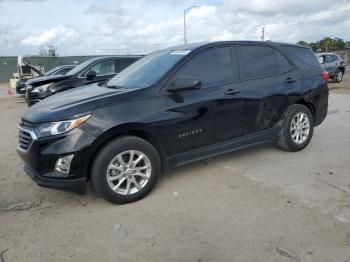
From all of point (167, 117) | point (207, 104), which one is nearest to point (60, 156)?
point (167, 117)

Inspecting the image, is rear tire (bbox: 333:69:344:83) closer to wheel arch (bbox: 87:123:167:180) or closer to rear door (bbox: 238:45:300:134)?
rear door (bbox: 238:45:300:134)

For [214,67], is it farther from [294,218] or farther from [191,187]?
[294,218]

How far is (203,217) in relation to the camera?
3768mm

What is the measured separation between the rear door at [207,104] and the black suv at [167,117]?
13mm

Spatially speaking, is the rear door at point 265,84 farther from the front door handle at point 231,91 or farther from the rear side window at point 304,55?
the rear side window at point 304,55

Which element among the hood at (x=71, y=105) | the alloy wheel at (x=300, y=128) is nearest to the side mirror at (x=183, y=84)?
the hood at (x=71, y=105)

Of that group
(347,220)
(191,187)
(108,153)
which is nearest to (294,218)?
(347,220)

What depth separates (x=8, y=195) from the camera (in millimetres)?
4547

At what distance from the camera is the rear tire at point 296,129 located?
558 cm

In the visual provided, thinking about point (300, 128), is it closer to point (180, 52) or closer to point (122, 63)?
point (180, 52)

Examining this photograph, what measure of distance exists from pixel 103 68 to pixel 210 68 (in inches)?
236

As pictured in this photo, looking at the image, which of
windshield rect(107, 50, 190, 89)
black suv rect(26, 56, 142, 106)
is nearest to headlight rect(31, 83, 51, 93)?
black suv rect(26, 56, 142, 106)

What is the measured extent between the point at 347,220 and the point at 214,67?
2389 mm

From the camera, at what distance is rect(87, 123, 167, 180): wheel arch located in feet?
12.8
